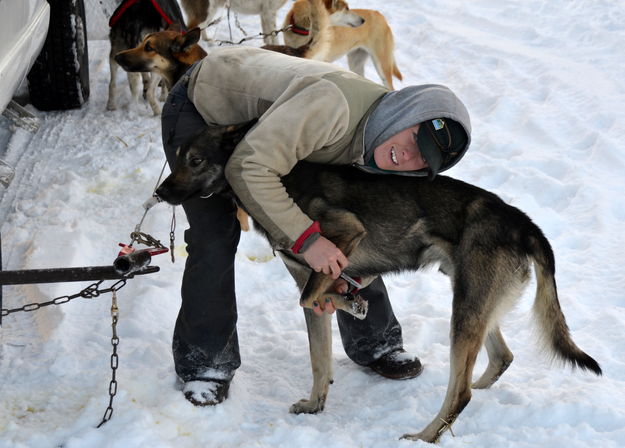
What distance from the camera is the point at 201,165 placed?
9.35 feet

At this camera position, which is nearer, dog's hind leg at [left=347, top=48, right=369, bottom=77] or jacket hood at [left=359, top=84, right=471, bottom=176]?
jacket hood at [left=359, top=84, right=471, bottom=176]

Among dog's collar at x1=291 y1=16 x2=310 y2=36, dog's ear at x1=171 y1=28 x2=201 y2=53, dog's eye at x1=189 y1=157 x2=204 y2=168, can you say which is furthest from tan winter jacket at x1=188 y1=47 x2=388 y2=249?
dog's collar at x1=291 y1=16 x2=310 y2=36

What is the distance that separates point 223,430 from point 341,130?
1.30m

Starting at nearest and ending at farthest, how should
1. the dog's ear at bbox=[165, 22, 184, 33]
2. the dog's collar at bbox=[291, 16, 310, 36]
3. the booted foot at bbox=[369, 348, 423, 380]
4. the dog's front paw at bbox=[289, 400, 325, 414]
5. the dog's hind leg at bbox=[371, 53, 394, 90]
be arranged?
the dog's front paw at bbox=[289, 400, 325, 414], the booted foot at bbox=[369, 348, 423, 380], the dog's ear at bbox=[165, 22, 184, 33], the dog's collar at bbox=[291, 16, 310, 36], the dog's hind leg at bbox=[371, 53, 394, 90]

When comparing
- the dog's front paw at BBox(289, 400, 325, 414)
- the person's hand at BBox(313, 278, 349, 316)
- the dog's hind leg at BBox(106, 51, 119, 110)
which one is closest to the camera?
the person's hand at BBox(313, 278, 349, 316)

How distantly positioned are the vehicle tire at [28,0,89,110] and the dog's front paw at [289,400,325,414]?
13.1 ft

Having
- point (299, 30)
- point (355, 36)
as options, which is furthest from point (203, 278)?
point (355, 36)

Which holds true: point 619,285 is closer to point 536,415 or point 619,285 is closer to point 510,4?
point 536,415

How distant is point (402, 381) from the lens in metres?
3.27

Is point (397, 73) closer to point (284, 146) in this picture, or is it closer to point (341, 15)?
point (341, 15)

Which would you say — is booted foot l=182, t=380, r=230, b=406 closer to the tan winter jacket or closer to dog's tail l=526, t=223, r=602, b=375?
the tan winter jacket

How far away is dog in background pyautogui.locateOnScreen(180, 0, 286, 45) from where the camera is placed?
24.1ft

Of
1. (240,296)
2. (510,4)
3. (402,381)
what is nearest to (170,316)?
(240,296)

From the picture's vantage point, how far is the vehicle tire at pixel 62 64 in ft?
18.6
